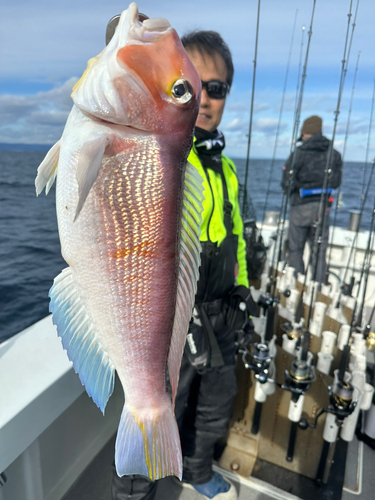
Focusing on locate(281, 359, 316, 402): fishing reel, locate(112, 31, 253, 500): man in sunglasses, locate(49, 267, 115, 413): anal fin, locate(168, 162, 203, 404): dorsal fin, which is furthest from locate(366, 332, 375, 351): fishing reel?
locate(49, 267, 115, 413): anal fin

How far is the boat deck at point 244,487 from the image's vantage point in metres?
1.95

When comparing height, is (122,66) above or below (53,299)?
above

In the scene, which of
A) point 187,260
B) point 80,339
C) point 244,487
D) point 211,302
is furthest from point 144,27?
point 244,487

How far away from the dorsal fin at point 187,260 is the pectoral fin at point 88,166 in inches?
8.7

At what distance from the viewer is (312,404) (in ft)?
6.67

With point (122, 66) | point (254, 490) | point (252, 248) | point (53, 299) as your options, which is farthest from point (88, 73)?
point (252, 248)

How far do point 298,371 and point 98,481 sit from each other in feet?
4.36

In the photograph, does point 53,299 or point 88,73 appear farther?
point 53,299

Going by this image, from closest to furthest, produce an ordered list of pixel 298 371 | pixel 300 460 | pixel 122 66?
pixel 122 66 < pixel 298 371 < pixel 300 460

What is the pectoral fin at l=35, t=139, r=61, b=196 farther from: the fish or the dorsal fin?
the dorsal fin

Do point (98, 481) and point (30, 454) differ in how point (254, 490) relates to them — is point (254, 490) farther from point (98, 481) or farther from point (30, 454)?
point (30, 454)

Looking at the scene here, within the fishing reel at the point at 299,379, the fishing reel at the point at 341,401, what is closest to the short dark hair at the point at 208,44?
the fishing reel at the point at 299,379

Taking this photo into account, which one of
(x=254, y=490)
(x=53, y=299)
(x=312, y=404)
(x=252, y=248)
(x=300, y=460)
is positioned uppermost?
(x=53, y=299)

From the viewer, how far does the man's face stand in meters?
1.45
